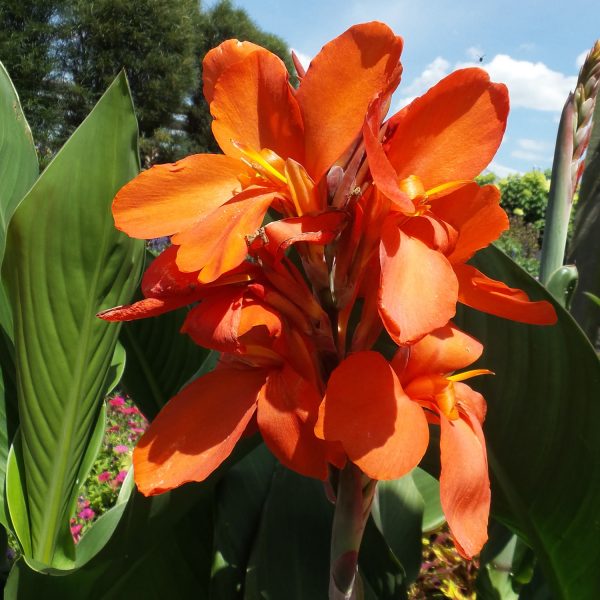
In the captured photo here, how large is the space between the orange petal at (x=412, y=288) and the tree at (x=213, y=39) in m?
13.6

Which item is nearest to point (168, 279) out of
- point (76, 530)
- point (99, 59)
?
point (76, 530)

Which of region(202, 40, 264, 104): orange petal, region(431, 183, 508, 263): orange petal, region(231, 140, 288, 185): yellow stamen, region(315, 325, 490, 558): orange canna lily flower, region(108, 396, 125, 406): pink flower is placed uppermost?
region(202, 40, 264, 104): orange petal

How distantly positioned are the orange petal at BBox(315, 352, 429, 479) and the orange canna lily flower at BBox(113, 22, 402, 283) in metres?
0.11

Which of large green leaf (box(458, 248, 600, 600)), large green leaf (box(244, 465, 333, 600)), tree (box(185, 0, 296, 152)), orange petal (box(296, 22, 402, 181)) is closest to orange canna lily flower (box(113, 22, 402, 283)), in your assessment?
orange petal (box(296, 22, 402, 181))

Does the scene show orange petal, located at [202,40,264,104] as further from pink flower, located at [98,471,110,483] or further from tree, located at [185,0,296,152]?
tree, located at [185,0,296,152]

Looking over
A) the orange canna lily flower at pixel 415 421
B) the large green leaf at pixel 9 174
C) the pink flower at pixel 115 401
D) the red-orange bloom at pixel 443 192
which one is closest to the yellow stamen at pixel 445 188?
the red-orange bloom at pixel 443 192

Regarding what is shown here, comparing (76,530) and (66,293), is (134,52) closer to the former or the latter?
(76,530)

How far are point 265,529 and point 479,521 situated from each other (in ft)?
1.10

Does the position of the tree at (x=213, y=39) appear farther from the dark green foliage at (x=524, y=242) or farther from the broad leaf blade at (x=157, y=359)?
the broad leaf blade at (x=157, y=359)

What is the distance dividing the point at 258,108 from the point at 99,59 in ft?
39.9

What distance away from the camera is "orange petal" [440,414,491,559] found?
0.40 metres

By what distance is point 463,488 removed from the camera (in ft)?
1.35

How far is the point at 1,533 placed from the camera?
956 mm

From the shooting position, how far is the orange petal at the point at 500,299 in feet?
1.45
